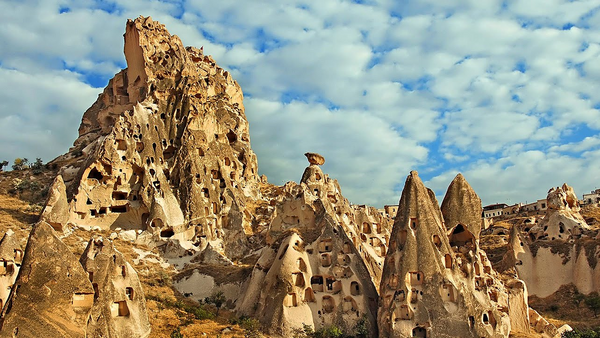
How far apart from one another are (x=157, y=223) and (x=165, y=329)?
709 inches

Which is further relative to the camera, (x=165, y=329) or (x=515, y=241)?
(x=515, y=241)

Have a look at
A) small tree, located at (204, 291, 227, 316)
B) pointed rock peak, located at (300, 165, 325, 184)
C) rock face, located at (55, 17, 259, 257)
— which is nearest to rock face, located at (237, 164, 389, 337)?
small tree, located at (204, 291, 227, 316)

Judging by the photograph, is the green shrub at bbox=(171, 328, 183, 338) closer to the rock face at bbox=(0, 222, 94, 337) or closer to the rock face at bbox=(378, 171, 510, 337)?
the rock face at bbox=(0, 222, 94, 337)

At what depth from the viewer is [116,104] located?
68.9m

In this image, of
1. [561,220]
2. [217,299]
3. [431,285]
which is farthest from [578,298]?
[217,299]

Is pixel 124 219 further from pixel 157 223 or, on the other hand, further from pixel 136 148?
pixel 136 148

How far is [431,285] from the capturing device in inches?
1328

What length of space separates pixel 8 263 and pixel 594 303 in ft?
147

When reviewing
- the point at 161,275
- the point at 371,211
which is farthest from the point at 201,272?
the point at 371,211

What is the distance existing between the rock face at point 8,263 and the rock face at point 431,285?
20.4 meters

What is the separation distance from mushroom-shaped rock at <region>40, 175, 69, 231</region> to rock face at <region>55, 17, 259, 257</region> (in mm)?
1904

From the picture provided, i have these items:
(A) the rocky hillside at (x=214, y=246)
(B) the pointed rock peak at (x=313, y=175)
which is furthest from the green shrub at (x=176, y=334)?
→ (B) the pointed rock peak at (x=313, y=175)

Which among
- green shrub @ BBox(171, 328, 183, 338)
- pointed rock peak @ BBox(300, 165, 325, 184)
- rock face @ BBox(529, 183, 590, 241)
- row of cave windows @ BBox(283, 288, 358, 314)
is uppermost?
pointed rock peak @ BBox(300, 165, 325, 184)

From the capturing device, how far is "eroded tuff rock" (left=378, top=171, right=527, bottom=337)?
3294cm
